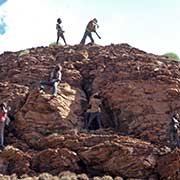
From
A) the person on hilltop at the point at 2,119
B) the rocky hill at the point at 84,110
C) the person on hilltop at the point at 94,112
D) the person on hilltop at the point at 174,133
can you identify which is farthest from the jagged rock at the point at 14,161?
the person on hilltop at the point at 174,133

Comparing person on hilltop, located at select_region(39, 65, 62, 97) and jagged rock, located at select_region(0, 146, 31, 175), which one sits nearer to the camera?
jagged rock, located at select_region(0, 146, 31, 175)

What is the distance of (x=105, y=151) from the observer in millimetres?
26172

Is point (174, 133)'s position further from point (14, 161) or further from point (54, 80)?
point (14, 161)

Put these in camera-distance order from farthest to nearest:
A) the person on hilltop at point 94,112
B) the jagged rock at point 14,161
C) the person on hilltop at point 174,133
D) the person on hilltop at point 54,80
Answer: the person on hilltop at point 54,80 → the person on hilltop at point 94,112 → the person on hilltop at point 174,133 → the jagged rock at point 14,161

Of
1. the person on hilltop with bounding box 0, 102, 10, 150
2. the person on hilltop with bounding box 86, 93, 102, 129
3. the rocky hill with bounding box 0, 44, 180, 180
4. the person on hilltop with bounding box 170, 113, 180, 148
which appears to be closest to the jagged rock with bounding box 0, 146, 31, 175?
the rocky hill with bounding box 0, 44, 180, 180

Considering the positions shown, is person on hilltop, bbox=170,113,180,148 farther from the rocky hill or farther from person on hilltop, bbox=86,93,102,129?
person on hilltop, bbox=86,93,102,129

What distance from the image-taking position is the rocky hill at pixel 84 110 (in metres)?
25.9

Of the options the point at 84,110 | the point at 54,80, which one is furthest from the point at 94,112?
the point at 54,80

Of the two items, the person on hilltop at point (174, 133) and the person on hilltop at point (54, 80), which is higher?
the person on hilltop at point (54, 80)

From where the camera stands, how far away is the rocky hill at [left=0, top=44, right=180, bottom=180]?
85.1 ft

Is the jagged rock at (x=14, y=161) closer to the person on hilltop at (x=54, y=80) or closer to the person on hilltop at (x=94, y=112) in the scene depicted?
the person on hilltop at (x=94, y=112)

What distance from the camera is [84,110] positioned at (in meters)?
30.4

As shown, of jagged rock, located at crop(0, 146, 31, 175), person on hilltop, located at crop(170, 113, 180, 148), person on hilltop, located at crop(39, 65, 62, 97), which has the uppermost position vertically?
person on hilltop, located at crop(39, 65, 62, 97)

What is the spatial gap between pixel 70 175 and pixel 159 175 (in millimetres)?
3493
